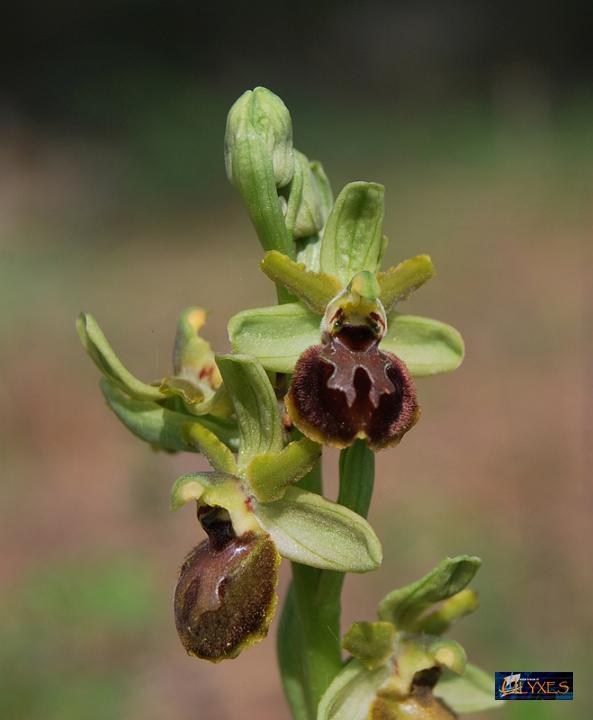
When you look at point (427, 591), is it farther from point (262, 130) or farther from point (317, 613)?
point (262, 130)

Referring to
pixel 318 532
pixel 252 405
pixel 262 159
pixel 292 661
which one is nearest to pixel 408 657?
pixel 292 661

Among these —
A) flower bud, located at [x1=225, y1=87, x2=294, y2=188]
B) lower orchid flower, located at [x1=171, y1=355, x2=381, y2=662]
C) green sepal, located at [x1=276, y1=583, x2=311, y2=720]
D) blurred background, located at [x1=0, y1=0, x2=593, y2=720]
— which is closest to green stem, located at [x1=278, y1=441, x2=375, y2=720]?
green sepal, located at [x1=276, y1=583, x2=311, y2=720]

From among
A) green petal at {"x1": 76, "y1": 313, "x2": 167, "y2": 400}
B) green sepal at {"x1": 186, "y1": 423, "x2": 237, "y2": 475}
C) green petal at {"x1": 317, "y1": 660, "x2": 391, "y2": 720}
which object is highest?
green petal at {"x1": 76, "y1": 313, "x2": 167, "y2": 400}

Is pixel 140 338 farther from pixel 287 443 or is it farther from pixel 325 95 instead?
pixel 325 95

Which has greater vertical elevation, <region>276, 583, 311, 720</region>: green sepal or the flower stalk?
the flower stalk

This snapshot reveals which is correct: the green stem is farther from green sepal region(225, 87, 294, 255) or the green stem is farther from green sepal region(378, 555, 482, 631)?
green sepal region(225, 87, 294, 255)

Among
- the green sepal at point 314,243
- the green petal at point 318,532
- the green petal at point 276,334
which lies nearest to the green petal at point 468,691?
the green petal at point 318,532

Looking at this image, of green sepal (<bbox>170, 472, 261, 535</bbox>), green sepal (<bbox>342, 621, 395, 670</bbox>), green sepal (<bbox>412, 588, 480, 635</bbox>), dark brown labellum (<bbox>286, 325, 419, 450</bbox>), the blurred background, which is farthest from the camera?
the blurred background
